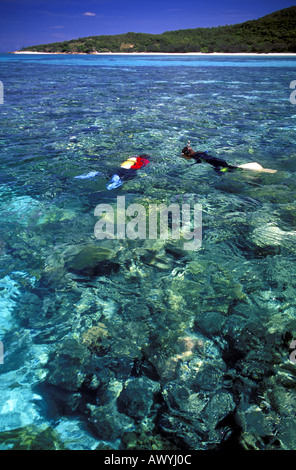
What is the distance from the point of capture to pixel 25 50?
144750 mm

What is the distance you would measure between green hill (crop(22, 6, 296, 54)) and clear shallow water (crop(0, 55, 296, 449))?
94430 mm

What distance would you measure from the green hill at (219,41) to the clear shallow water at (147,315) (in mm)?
94430

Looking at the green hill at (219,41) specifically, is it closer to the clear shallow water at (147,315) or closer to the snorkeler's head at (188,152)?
the snorkeler's head at (188,152)

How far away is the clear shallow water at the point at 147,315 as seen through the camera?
247 cm

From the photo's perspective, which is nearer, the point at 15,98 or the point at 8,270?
the point at 8,270

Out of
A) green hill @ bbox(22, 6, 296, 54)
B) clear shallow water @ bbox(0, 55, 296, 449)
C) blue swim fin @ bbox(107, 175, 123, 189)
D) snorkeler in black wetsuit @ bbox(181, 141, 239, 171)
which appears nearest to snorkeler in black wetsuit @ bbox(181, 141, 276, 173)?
snorkeler in black wetsuit @ bbox(181, 141, 239, 171)

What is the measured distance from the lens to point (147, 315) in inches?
138

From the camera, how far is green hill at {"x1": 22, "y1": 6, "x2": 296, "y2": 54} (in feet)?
282

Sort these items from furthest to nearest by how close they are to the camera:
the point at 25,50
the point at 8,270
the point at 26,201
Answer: the point at 25,50, the point at 26,201, the point at 8,270

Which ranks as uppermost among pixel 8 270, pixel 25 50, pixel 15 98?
pixel 25 50

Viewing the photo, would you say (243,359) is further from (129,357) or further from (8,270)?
(8,270)

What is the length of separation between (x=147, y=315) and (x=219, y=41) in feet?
416

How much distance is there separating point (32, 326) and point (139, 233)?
2.57m

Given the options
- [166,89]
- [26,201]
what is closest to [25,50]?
[166,89]
